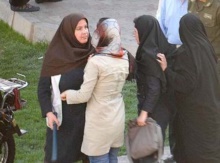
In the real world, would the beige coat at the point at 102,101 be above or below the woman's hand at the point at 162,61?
below

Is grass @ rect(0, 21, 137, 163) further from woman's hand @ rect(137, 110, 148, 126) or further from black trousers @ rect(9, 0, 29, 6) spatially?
woman's hand @ rect(137, 110, 148, 126)

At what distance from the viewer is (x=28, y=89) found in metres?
7.60

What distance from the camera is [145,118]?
4453mm

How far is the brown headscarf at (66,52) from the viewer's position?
432 centimetres

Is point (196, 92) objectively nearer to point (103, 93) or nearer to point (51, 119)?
point (103, 93)

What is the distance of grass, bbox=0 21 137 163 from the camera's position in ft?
19.7

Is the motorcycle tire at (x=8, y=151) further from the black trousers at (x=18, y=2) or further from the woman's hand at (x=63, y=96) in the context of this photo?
the black trousers at (x=18, y=2)

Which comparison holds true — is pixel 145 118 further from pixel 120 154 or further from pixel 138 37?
pixel 120 154

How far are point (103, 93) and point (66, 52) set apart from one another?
1.29ft

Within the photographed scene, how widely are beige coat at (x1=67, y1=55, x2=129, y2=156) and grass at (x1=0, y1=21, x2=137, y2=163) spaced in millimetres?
1354

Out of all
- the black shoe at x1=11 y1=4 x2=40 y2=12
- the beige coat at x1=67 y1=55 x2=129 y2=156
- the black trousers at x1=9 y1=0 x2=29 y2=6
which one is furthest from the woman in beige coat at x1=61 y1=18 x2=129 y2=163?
the black shoe at x1=11 y1=4 x2=40 y2=12

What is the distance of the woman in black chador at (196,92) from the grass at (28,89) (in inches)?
52.9

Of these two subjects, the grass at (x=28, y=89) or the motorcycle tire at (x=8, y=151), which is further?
the grass at (x=28, y=89)

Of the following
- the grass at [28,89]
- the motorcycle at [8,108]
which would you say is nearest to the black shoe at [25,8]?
the grass at [28,89]
